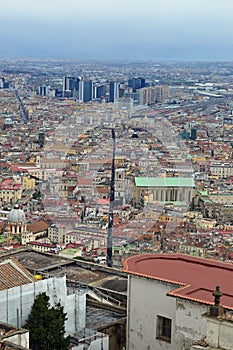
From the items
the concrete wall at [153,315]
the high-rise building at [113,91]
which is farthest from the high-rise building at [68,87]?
the concrete wall at [153,315]

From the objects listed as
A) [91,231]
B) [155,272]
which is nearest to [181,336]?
[155,272]

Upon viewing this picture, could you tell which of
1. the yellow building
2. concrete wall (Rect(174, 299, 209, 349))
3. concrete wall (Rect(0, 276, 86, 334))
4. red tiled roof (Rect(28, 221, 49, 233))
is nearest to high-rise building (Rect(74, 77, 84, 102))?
the yellow building

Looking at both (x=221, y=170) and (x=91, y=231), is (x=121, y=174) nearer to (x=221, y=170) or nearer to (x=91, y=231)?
(x=91, y=231)

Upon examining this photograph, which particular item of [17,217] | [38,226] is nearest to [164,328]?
[17,217]

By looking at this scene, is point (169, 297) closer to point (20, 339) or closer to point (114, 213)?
point (20, 339)

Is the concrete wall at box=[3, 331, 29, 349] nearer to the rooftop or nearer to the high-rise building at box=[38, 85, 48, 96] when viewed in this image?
the rooftop

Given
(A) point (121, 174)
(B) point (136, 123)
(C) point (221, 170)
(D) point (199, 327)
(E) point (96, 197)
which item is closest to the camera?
(D) point (199, 327)

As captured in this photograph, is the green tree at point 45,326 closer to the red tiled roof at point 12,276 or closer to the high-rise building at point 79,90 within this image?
the red tiled roof at point 12,276

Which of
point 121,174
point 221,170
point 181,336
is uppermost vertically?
point 181,336
